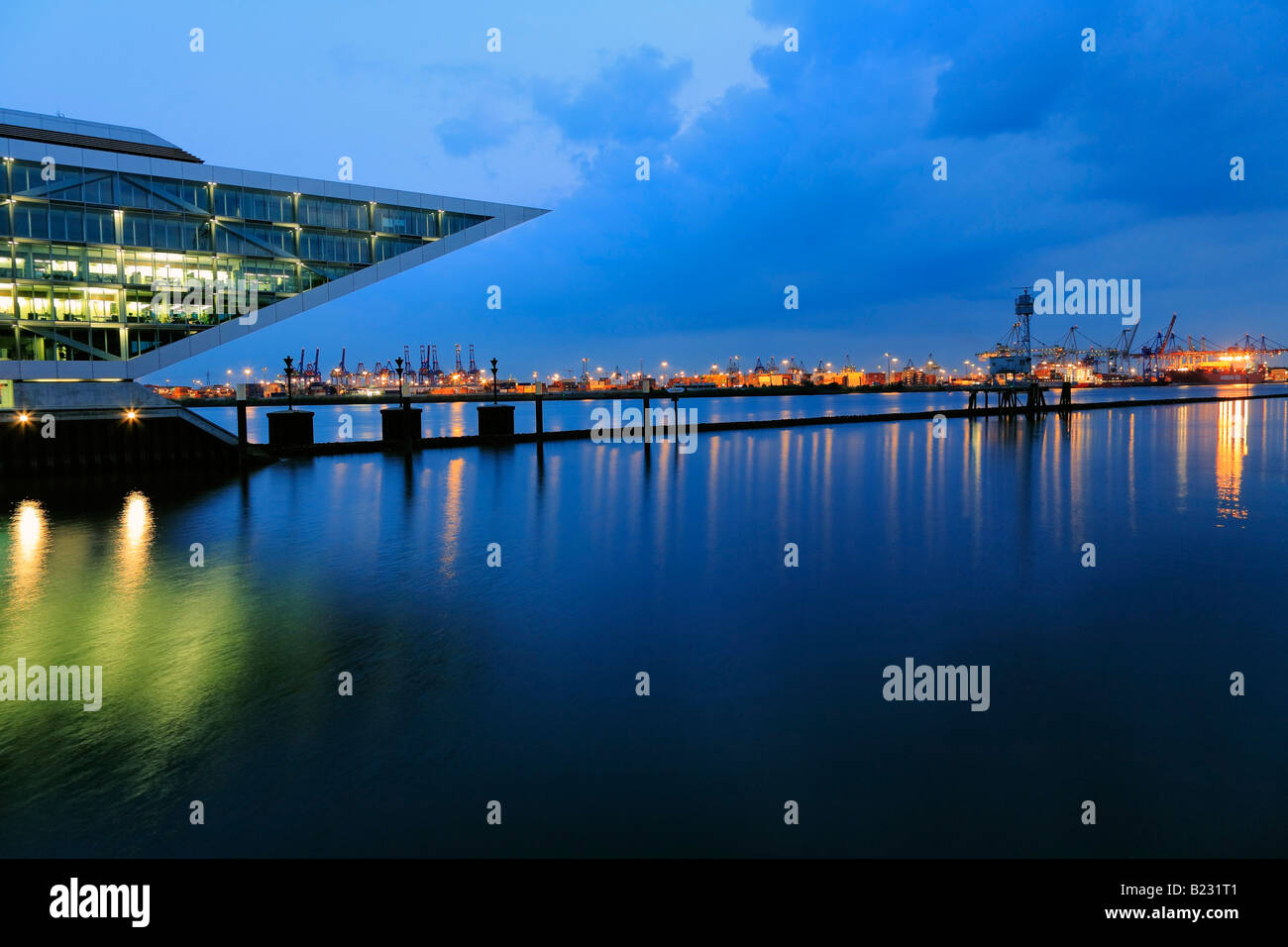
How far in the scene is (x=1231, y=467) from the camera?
3297cm

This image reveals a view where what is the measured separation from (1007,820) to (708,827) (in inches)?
92.3

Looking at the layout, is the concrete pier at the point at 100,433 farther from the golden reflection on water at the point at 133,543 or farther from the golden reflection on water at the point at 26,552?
the golden reflection on water at the point at 133,543

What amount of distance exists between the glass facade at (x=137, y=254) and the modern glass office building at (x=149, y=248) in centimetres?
6

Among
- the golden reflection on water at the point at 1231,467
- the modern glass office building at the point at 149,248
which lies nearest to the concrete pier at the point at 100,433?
the modern glass office building at the point at 149,248

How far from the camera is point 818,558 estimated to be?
51.3ft

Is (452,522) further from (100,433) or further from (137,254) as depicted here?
(137,254)

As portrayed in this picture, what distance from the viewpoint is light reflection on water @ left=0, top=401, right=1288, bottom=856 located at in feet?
19.1

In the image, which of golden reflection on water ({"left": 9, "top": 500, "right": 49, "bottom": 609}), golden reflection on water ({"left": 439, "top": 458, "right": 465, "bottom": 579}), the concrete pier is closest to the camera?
golden reflection on water ({"left": 9, "top": 500, "right": 49, "bottom": 609})

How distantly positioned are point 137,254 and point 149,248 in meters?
0.66

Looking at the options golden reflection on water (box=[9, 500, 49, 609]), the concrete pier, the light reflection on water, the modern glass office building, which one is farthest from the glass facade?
the light reflection on water

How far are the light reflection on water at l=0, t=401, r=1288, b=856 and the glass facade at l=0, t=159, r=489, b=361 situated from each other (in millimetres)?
22509

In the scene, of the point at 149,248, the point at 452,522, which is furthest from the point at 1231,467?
the point at 149,248

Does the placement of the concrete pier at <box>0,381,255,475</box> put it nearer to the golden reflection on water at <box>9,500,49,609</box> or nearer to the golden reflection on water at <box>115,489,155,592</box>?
the golden reflection on water at <box>9,500,49,609</box>
